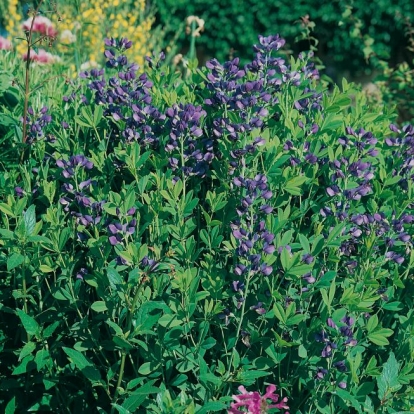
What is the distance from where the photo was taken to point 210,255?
7.04ft

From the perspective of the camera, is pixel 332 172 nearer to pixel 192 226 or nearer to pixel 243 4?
pixel 192 226

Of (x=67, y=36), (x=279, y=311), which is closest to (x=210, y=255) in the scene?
(x=279, y=311)

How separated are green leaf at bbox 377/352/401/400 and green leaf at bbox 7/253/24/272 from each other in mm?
1032

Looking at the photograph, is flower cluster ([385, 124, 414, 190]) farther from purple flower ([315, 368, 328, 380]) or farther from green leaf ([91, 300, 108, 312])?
green leaf ([91, 300, 108, 312])

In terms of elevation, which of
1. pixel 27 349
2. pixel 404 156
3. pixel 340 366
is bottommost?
pixel 27 349

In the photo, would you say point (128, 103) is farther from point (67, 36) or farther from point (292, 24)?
point (292, 24)

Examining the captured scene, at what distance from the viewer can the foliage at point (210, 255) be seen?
204cm

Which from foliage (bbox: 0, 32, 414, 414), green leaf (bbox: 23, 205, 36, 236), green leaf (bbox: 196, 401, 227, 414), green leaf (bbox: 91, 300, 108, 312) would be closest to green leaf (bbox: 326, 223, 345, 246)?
foliage (bbox: 0, 32, 414, 414)

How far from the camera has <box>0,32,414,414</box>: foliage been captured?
204cm

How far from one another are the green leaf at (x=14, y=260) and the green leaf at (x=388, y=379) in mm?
1032

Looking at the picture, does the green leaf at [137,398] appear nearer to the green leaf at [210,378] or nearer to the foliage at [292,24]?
the green leaf at [210,378]

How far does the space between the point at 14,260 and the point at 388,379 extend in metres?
1.07

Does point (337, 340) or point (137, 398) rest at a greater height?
point (337, 340)

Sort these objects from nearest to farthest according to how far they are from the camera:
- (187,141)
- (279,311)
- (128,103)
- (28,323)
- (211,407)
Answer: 1. (211,407)
2. (279,311)
3. (28,323)
4. (187,141)
5. (128,103)
